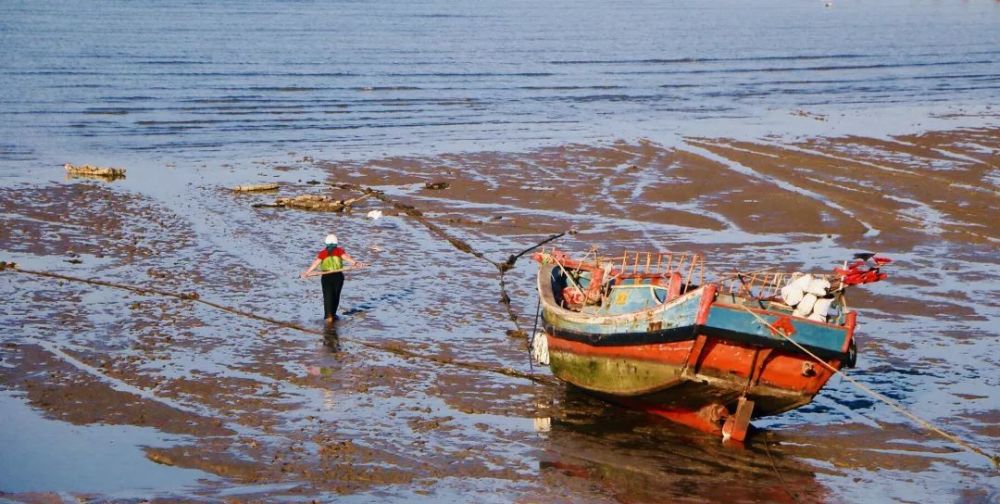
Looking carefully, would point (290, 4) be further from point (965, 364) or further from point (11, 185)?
point (965, 364)

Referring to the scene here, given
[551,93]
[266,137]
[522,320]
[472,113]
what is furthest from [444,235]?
[551,93]

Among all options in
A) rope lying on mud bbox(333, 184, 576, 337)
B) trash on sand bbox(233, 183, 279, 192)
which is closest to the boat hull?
rope lying on mud bbox(333, 184, 576, 337)

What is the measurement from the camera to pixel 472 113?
4206 centimetres

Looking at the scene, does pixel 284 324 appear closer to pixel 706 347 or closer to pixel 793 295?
pixel 706 347

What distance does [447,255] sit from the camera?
75.2 ft

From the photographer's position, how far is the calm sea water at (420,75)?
37469mm

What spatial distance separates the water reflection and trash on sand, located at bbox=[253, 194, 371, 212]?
12.1 m

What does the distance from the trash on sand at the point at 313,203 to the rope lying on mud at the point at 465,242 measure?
3.36ft

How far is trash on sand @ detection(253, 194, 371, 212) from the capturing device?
1039 inches

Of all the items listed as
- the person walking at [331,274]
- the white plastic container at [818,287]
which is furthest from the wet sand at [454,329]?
the white plastic container at [818,287]

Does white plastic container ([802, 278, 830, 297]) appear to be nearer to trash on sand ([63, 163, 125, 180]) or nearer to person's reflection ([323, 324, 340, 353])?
person's reflection ([323, 324, 340, 353])

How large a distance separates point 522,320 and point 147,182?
515 inches

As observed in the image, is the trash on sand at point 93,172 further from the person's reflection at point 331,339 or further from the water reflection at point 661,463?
the water reflection at point 661,463

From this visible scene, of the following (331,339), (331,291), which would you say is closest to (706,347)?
(331,339)
